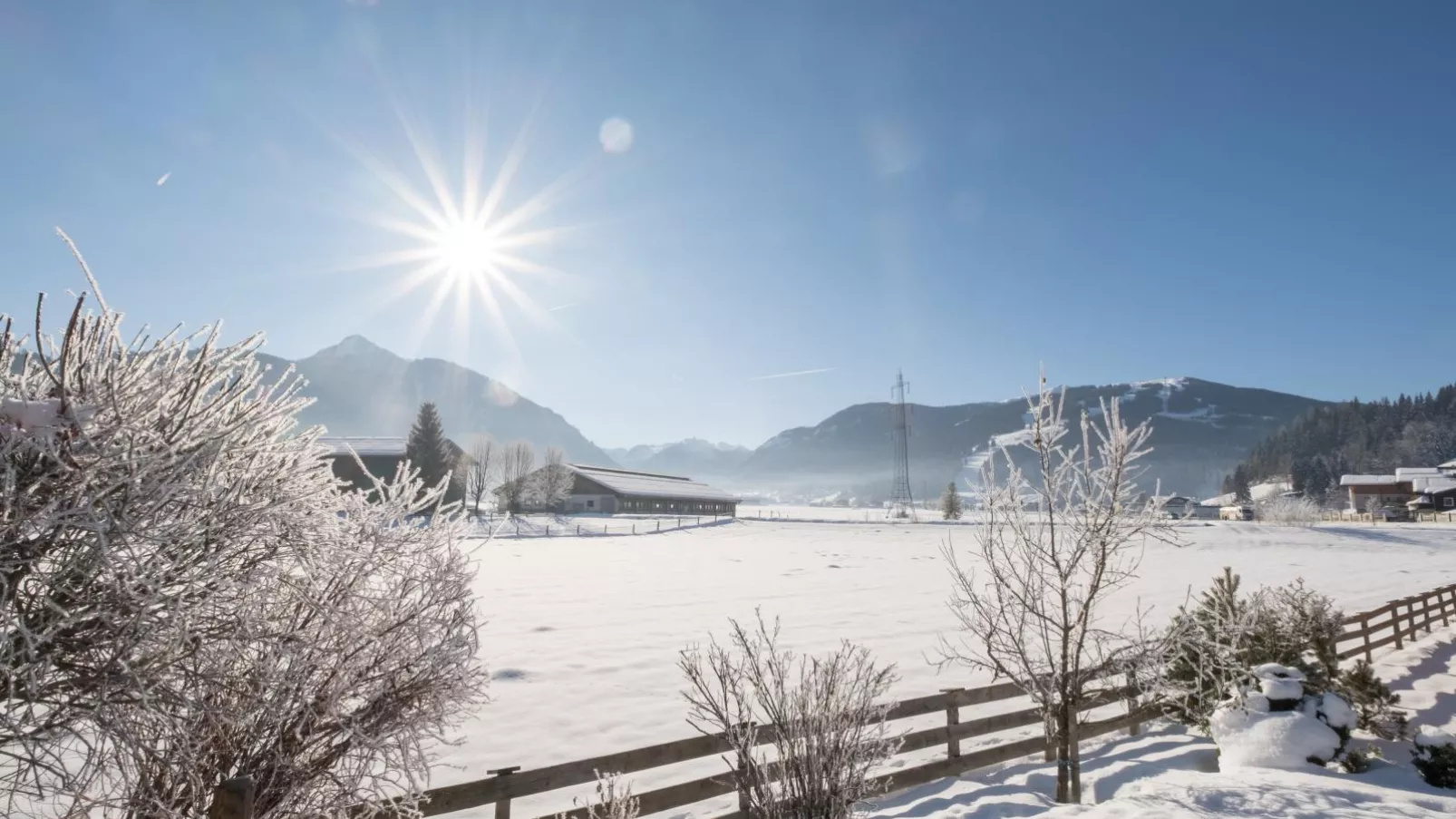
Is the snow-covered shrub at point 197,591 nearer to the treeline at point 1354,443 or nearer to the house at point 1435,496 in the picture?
the house at point 1435,496

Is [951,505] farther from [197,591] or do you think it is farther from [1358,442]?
[1358,442]

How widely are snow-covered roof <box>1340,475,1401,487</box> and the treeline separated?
15.0 m

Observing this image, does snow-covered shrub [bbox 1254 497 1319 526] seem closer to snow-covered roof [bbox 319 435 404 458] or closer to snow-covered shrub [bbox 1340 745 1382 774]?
Answer: snow-covered shrub [bbox 1340 745 1382 774]

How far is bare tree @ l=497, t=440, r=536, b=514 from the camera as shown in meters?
71.3

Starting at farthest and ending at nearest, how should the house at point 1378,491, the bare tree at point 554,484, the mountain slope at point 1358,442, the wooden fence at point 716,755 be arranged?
the mountain slope at point 1358,442 < the house at point 1378,491 < the bare tree at point 554,484 < the wooden fence at point 716,755

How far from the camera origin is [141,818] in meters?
3.91

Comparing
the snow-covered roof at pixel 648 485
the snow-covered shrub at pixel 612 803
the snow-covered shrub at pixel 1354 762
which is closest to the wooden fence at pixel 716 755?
the snow-covered shrub at pixel 612 803

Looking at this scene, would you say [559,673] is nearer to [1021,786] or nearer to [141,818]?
[1021,786]

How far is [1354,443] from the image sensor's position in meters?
136

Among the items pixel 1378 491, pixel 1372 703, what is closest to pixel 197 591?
pixel 1372 703

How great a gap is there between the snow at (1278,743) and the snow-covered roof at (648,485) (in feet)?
245

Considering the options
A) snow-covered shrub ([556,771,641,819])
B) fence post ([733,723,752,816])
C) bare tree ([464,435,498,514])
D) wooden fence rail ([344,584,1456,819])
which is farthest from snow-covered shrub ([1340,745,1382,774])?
bare tree ([464,435,498,514])

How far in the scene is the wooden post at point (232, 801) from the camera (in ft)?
11.5

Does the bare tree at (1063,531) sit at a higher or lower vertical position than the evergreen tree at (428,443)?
lower
